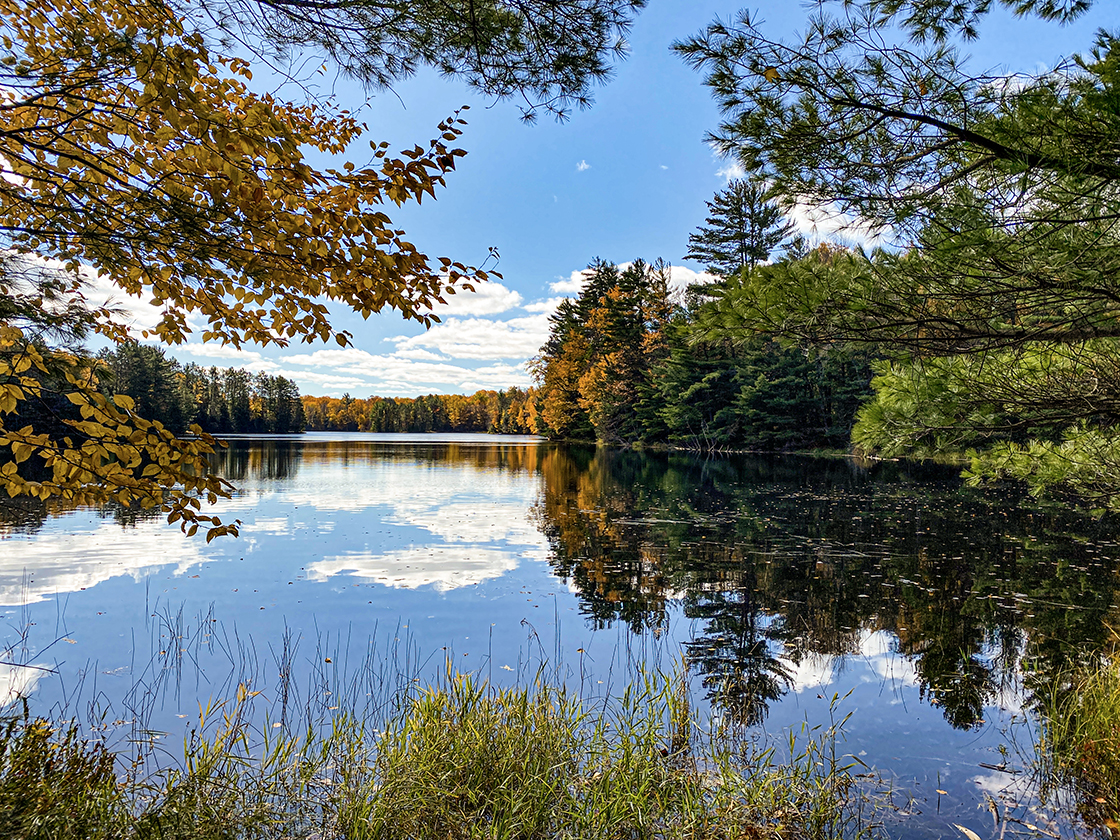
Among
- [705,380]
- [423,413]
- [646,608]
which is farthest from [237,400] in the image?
[646,608]

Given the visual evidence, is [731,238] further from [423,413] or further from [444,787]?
[423,413]

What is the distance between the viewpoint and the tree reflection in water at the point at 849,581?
5.45 m

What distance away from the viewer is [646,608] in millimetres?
7195

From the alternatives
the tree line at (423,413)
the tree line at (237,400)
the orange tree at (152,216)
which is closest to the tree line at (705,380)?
the orange tree at (152,216)

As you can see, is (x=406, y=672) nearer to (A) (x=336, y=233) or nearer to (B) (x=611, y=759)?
(B) (x=611, y=759)

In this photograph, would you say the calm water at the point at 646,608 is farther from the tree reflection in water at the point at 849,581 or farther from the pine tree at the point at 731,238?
the pine tree at the point at 731,238

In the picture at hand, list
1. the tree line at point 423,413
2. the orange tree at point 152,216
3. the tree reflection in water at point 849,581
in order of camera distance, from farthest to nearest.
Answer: the tree line at point 423,413 → the tree reflection in water at point 849,581 → the orange tree at point 152,216

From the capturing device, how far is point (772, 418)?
3447 cm

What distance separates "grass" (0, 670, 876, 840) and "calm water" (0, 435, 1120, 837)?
0.70 metres

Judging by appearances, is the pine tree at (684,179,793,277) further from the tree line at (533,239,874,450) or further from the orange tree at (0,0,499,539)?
the orange tree at (0,0,499,539)

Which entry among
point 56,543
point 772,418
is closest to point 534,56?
point 56,543

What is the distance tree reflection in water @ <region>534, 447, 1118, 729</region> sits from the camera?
545 centimetres

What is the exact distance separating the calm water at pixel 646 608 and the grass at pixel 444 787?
702 millimetres

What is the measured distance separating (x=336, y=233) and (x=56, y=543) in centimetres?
1127
